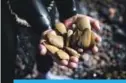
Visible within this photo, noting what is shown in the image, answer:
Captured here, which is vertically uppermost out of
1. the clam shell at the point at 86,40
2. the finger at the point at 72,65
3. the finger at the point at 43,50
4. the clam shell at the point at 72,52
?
the clam shell at the point at 86,40

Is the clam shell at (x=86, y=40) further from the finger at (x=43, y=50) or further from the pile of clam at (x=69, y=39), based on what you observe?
the finger at (x=43, y=50)

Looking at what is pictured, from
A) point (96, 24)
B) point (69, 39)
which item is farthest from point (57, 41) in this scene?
point (96, 24)

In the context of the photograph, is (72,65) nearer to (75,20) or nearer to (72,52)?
(72,52)

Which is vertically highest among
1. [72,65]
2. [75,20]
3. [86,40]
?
[75,20]

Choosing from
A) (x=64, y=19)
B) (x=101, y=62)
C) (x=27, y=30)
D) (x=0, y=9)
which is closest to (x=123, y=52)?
(x=101, y=62)

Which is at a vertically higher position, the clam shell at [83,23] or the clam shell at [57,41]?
the clam shell at [83,23]

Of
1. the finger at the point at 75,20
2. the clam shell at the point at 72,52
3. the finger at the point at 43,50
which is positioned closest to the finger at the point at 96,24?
the finger at the point at 75,20

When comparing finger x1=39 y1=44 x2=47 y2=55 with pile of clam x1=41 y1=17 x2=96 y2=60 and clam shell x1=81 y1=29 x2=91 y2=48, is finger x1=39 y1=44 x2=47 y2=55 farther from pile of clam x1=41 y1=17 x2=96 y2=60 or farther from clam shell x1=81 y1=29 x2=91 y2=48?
clam shell x1=81 y1=29 x2=91 y2=48

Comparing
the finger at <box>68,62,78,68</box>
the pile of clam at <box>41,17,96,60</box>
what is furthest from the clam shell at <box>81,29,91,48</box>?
the finger at <box>68,62,78,68</box>

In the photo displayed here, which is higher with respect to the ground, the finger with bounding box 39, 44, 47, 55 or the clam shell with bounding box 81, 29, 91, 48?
the clam shell with bounding box 81, 29, 91, 48
